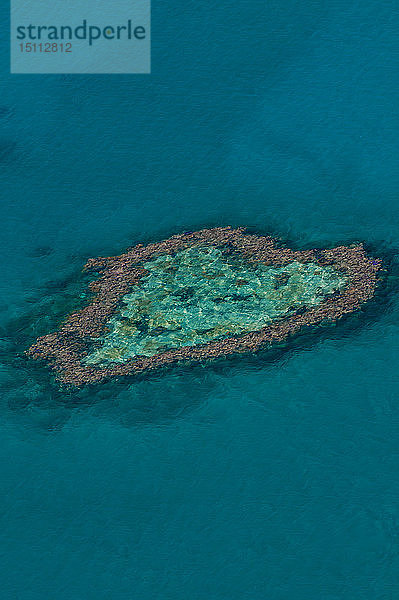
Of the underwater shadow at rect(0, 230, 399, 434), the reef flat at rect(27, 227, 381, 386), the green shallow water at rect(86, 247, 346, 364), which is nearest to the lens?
the underwater shadow at rect(0, 230, 399, 434)

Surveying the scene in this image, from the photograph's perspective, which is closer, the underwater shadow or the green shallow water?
the underwater shadow

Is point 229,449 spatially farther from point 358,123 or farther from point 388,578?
point 358,123

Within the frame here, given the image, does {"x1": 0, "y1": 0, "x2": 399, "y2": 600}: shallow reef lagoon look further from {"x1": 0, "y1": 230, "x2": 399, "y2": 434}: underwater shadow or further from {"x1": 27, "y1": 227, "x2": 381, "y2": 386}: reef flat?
{"x1": 27, "y1": 227, "x2": 381, "y2": 386}: reef flat

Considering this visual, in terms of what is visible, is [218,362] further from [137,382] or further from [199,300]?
[199,300]

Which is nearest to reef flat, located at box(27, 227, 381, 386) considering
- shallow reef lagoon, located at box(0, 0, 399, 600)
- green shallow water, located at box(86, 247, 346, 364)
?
green shallow water, located at box(86, 247, 346, 364)

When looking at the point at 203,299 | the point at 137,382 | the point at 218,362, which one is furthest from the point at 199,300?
the point at 137,382

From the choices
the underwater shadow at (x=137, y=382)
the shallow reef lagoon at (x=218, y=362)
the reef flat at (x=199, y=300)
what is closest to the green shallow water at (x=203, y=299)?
the reef flat at (x=199, y=300)

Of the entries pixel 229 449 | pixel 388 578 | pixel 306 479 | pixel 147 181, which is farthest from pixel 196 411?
pixel 147 181
